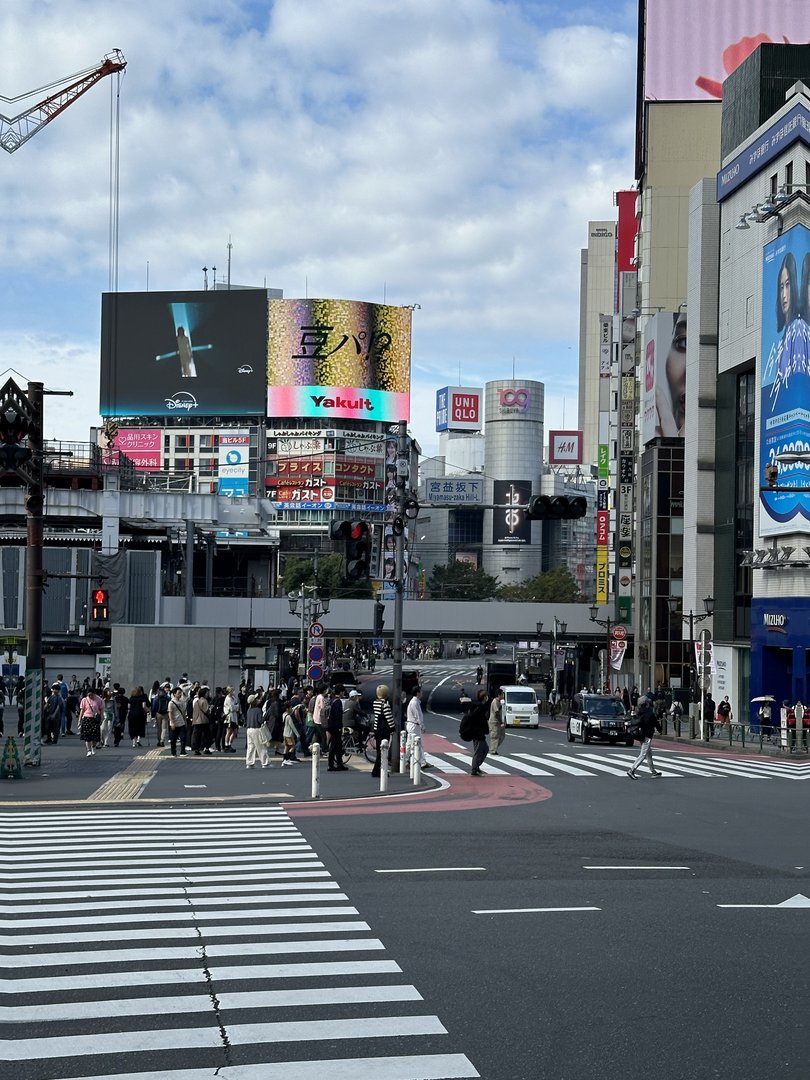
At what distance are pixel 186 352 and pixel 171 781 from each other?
114355 mm

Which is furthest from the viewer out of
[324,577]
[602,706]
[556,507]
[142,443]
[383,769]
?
[142,443]

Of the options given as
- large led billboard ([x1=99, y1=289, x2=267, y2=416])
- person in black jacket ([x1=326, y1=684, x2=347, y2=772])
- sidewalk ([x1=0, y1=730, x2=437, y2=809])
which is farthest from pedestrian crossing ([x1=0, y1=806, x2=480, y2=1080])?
large led billboard ([x1=99, y1=289, x2=267, y2=416])

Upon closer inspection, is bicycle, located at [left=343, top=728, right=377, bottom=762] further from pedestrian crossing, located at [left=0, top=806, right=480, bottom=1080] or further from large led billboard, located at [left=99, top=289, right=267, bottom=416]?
large led billboard, located at [left=99, top=289, right=267, bottom=416]

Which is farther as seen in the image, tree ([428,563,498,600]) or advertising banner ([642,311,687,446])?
tree ([428,563,498,600])

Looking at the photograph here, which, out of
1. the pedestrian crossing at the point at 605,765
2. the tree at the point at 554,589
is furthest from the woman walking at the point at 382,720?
the tree at the point at 554,589

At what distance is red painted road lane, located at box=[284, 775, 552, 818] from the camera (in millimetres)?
22219

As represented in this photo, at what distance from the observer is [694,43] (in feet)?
299

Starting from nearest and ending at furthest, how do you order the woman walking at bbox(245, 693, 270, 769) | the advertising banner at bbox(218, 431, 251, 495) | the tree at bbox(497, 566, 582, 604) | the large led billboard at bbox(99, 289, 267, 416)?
the woman walking at bbox(245, 693, 270, 769)
the large led billboard at bbox(99, 289, 267, 416)
the advertising banner at bbox(218, 431, 251, 495)
the tree at bbox(497, 566, 582, 604)

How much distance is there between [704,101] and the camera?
9056cm

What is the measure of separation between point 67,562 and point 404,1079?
231 feet

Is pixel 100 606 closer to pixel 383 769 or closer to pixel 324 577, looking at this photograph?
pixel 383 769

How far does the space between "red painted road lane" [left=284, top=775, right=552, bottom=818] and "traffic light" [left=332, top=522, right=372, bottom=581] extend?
441cm

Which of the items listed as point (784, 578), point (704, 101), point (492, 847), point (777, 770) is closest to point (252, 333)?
point (704, 101)

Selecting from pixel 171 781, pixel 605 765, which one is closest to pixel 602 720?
pixel 605 765
